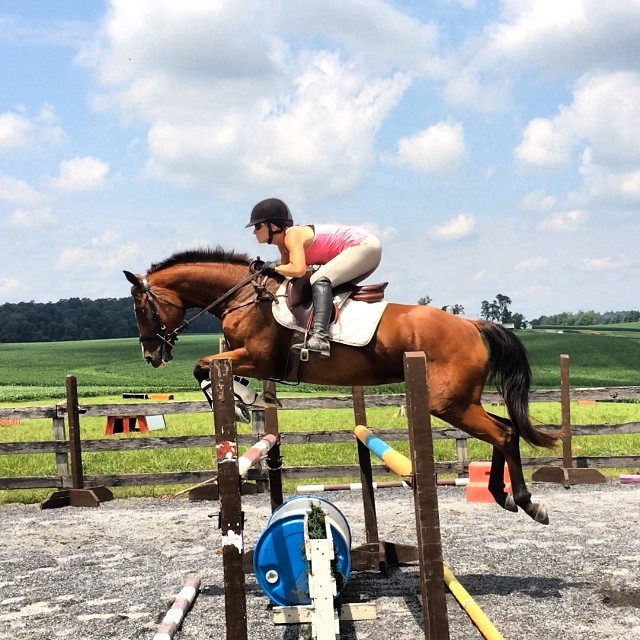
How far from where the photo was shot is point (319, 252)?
16.0 feet

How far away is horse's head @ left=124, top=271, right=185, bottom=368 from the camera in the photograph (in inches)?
208

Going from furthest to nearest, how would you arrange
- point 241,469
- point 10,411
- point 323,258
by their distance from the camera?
point 10,411 → point 323,258 → point 241,469

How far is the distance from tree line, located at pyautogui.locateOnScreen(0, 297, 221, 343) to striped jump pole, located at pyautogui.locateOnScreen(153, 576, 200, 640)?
158ft

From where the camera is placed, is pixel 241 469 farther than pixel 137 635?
No

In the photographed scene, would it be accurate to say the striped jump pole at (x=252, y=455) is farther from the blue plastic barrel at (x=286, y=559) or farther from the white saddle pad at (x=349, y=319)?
the white saddle pad at (x=349, y=319)

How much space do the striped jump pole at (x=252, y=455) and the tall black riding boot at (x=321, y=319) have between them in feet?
2.37

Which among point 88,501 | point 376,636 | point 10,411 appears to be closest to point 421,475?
point 376,636

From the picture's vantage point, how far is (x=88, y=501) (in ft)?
31.1

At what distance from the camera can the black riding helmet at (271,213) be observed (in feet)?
15.8

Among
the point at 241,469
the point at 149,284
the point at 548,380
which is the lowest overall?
the point at 548,380

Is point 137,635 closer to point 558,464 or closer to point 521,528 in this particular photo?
point 521,528

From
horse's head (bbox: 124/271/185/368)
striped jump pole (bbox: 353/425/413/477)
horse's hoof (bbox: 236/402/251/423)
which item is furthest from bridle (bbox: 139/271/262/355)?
striped jump pole (bbox: 353/425/413/477)

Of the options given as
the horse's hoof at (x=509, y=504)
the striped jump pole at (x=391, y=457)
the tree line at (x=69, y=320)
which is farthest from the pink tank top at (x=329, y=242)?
the tree line at (x=69, y=320)

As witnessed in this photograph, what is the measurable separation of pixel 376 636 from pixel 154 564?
2.69 m
